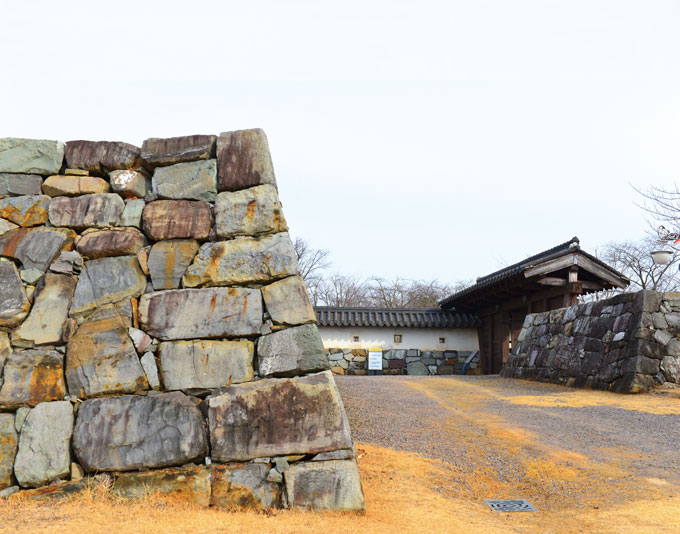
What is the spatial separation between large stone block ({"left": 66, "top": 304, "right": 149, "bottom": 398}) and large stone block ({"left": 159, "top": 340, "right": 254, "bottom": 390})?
19cm

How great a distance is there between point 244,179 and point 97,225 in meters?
1.09

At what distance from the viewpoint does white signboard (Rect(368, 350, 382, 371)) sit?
15.1 meters

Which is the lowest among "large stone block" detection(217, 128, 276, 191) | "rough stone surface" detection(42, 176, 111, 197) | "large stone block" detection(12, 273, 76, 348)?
"large stone block" detection(12, 273, 76, 348)

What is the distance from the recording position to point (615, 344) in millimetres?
8633

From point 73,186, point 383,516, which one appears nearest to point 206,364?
point 383,516

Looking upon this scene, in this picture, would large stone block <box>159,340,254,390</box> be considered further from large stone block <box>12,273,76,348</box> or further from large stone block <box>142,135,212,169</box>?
large stone block <box>142,135,212,169</box>

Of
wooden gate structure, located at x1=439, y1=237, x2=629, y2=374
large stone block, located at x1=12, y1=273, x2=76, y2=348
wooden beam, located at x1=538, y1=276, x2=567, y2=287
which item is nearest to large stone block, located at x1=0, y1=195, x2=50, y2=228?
large stone block, located at x1=12, y1=273, x2=76, y2=348

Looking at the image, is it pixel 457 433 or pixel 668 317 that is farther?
pixel 668 317

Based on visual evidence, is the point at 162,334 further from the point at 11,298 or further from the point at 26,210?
the point at 26,210

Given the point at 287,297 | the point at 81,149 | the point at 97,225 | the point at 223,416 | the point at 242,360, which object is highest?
the point at 81,149

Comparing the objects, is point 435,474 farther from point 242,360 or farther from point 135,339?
point 135,339

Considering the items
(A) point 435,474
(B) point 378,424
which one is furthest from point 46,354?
(B) point 378,424

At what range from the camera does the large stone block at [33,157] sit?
3732mm

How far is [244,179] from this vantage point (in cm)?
360
